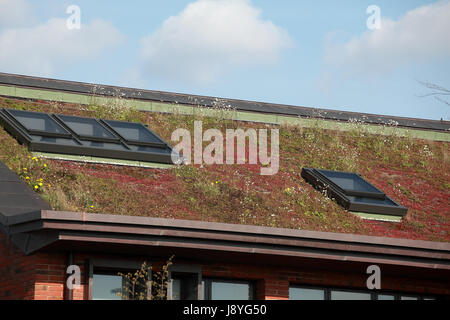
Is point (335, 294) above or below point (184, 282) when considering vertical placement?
below

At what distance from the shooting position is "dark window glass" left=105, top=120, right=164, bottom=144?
61.3 feet

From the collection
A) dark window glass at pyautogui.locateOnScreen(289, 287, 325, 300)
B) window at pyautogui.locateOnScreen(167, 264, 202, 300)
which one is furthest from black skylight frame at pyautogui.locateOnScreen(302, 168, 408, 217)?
window at pyautogui.locateOnScreen(167, 264, 202, 300)

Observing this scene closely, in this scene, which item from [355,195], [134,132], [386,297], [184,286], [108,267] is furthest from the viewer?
[134,132]

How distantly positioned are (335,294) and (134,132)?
6.19 m

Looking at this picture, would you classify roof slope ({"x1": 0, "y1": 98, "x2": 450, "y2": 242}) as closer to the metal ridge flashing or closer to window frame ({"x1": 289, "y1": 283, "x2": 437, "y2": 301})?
window frame ({"x1": 289, "y1": 283, "x2": 437, "y2": 301})

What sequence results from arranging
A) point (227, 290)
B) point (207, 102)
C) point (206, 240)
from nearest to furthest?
point (206, 240)
point (227, 290)
point (207, 102)

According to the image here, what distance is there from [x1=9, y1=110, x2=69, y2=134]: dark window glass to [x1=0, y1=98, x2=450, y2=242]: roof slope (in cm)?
64

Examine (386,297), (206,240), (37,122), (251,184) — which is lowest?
(386,297)

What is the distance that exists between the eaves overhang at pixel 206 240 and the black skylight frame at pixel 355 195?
2981mm

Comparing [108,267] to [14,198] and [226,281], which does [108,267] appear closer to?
[14,198]

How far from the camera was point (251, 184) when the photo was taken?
18.0 m

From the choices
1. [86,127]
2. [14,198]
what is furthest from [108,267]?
[86,127]

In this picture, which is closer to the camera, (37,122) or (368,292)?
(368,292)

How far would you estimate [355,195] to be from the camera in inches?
719
